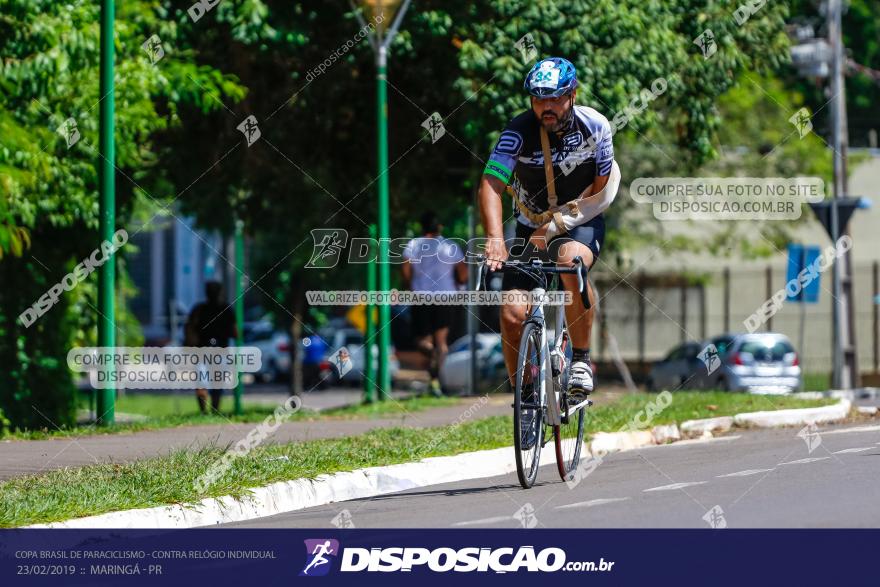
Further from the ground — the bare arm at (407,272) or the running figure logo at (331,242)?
the running figure logo at (331,242)

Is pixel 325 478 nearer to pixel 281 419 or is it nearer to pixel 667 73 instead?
pixel 281 419

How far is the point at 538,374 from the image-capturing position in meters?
8.28

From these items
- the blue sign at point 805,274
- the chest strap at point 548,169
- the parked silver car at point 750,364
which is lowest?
the parked silver car at point 750,364

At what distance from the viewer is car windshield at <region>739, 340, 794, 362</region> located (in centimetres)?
2802

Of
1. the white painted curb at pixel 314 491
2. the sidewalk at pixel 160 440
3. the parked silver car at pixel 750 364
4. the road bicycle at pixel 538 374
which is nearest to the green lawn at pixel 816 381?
the parked silver car at pixel 750 364

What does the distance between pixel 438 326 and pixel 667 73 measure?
13.1 feet

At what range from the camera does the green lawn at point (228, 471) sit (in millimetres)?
7523

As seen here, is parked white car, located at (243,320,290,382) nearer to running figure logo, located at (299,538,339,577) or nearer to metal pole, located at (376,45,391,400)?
metal pole, located at (376,45,391,400)

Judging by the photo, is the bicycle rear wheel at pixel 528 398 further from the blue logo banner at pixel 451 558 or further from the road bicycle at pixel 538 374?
the blue logo banner at pixel 451 558

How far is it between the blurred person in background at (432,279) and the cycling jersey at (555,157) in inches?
313

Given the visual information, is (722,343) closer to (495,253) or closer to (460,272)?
(460,272)

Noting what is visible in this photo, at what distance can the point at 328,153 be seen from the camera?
20.3 m

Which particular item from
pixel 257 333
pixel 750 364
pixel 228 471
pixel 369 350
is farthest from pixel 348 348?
pixel 228 471

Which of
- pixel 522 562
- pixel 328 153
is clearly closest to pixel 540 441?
pixel 522 562
